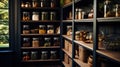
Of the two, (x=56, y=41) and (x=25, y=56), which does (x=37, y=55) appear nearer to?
(x=25, y=56)

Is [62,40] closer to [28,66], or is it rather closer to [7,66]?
[28,66]

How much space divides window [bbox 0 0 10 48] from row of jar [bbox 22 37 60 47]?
19.8 inches

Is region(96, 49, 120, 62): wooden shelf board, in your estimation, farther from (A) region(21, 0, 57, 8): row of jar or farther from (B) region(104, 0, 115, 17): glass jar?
(A) region(21, 0, 57, 8): row of jar

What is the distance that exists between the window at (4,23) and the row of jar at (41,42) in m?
0.50

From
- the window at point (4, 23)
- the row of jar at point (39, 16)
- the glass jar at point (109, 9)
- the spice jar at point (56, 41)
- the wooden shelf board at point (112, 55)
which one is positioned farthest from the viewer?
the window at point (4, 23)

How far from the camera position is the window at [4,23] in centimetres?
509

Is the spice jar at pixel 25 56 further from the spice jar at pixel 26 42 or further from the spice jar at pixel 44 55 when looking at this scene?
the spice jar at pixel 44 55

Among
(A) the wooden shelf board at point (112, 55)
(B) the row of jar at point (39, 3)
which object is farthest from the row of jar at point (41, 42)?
(A) the wooden shelf board at point (112, 55)

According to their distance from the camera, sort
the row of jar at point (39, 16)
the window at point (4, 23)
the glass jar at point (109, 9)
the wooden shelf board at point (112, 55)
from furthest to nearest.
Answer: the window at point (4, 23) → the row of jar at point (39, 16) → the glass jar at point (109, 9) → the wooden shelf board at point (112, 55)

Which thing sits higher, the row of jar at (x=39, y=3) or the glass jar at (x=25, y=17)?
the row of jar at (x=39, y=3)

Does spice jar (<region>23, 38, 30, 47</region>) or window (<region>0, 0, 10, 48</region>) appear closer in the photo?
spice jar (<region>23, 38, 30, 47</region>)

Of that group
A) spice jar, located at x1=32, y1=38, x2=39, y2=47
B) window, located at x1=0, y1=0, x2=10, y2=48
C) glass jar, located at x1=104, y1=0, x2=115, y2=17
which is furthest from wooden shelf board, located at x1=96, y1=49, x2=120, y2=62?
window, located at x1=0, y1=0, x2=10, y2=48

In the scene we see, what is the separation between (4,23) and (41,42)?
936mm

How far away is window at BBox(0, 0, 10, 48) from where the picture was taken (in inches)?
200
